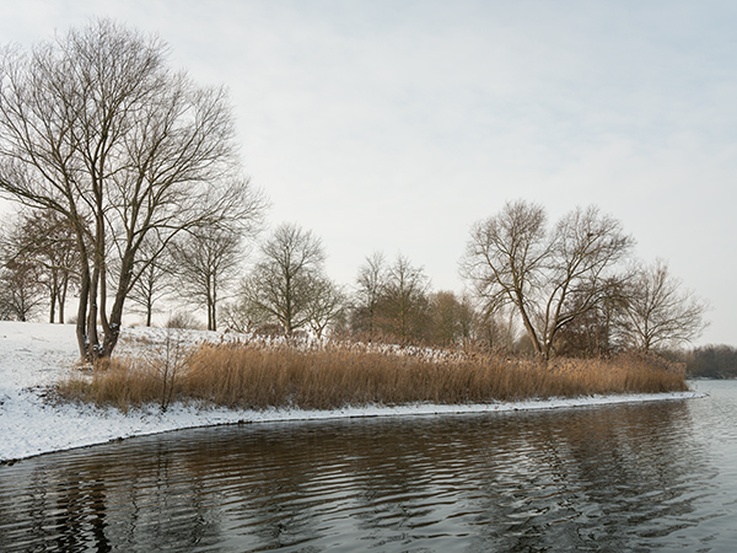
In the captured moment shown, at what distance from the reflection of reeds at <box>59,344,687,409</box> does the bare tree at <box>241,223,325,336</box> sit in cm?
2405

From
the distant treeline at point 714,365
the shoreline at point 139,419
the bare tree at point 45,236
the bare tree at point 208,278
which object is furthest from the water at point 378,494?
the distant treeline at point 714,365

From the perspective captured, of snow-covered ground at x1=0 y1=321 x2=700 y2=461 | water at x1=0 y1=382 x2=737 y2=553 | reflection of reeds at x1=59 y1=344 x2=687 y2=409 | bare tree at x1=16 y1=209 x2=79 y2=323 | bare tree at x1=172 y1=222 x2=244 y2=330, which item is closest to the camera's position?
water at x1=0 y1=382 x2=737 y2=553

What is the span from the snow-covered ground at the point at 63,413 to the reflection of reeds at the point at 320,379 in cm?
45

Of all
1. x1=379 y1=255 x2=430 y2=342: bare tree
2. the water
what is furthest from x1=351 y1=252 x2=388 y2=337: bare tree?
the water

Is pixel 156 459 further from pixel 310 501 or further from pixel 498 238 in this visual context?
pixel 498 238

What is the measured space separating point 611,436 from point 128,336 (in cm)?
2066

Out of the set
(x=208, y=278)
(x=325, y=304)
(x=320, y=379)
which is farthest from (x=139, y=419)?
(x=325, y=304)

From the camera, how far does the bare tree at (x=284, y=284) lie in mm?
45062

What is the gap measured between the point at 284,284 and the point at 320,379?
28.3m

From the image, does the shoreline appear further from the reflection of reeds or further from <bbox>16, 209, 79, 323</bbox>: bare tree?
<bbox>16, 209, 79, 323</bbox>: bare tree

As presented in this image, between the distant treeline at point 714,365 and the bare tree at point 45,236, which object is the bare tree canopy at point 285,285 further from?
the distant treeline at point 714,365

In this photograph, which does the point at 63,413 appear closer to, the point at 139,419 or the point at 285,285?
the point at 139,419

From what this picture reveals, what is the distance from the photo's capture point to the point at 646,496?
690 centimetres

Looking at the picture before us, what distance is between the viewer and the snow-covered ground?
11.8 m
